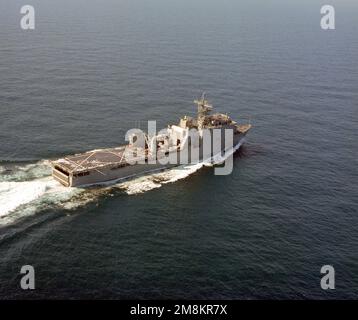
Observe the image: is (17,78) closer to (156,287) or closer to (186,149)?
(186,149)

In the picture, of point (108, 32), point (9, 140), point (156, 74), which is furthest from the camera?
point (108, 32)

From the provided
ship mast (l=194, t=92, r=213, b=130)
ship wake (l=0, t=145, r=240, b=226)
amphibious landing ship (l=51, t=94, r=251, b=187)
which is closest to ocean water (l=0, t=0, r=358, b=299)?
ship wake (l=0, t=145, r=240, b=226)

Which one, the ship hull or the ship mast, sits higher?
the ship mast

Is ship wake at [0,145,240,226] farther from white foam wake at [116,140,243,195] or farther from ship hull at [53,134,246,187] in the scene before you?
ship hull at [53,134,246,187]

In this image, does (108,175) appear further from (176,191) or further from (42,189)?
(176,191)

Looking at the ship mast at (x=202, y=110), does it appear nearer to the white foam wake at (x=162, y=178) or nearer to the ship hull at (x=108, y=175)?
the white foam wake at (x=162, y=178)

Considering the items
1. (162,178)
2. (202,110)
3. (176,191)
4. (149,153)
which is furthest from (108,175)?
(202,110)
